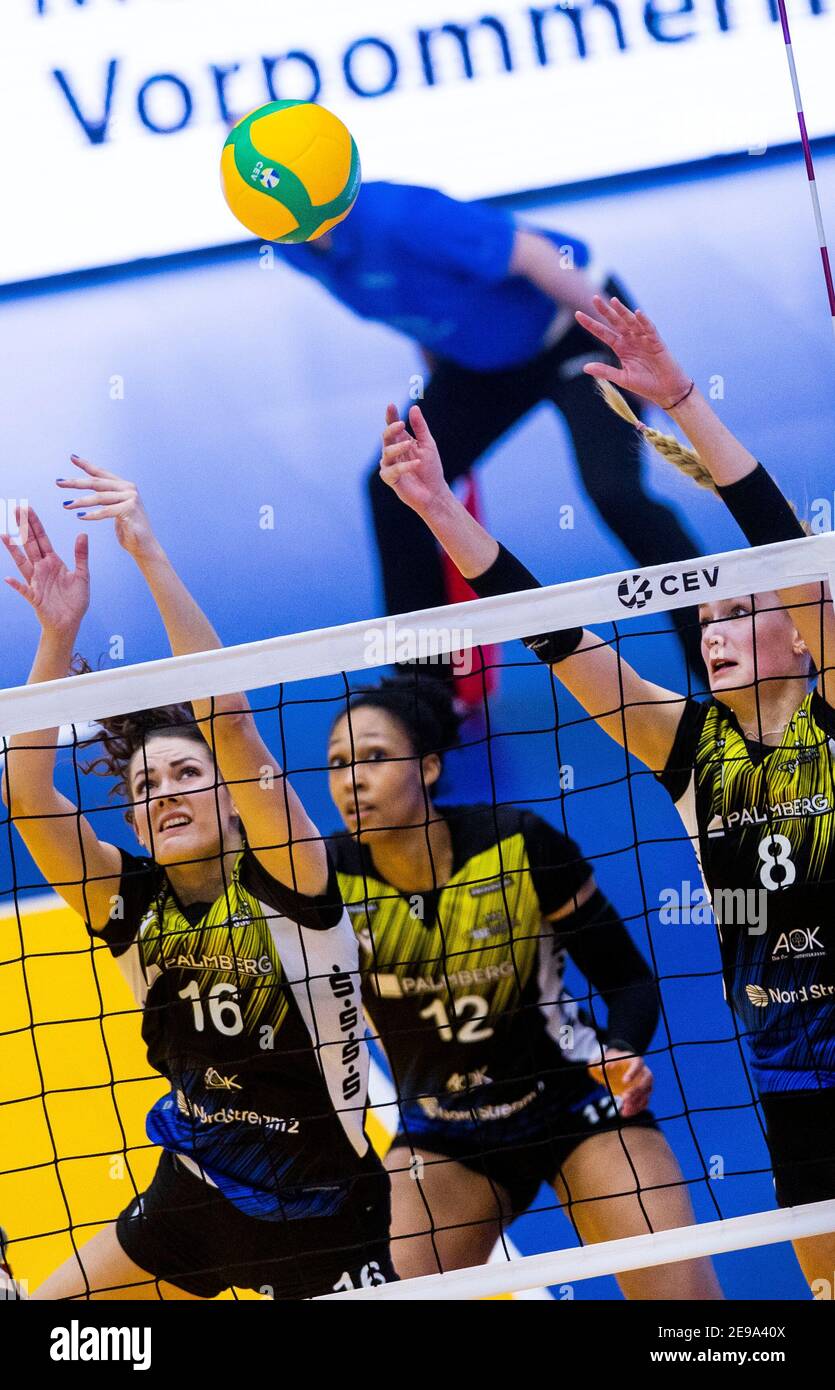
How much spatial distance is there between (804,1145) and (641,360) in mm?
1583

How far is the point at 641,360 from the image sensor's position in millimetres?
2762

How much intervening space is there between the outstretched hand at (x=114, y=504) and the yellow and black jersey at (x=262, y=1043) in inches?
30.3

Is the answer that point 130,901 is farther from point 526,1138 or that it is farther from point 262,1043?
point 526,1138

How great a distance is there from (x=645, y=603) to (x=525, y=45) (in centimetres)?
161

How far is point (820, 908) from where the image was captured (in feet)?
8.05

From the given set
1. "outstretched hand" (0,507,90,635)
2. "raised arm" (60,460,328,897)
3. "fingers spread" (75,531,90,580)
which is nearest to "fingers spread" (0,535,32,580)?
"outstretched hand" (0,507,90,635)

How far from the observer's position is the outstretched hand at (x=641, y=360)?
272 centimetres

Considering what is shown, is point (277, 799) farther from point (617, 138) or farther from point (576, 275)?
point (617, 138)

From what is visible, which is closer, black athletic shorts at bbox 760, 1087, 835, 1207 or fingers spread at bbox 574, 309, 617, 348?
black athletic shorts at bbox 760, 1087, 835, 1207

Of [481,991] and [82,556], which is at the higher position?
[82,556]

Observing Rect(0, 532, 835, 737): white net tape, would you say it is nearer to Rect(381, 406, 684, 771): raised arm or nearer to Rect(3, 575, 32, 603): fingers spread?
Rect(381, 406, 684, 771): raised arm

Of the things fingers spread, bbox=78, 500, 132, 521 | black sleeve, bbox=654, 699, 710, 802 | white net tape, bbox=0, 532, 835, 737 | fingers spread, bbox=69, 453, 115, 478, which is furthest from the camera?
fingers spread, bbox=69, 453, 115, 478

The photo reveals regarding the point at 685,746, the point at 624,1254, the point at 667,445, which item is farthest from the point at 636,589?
the point at 624,1254

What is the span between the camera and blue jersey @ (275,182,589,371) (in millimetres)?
2994
